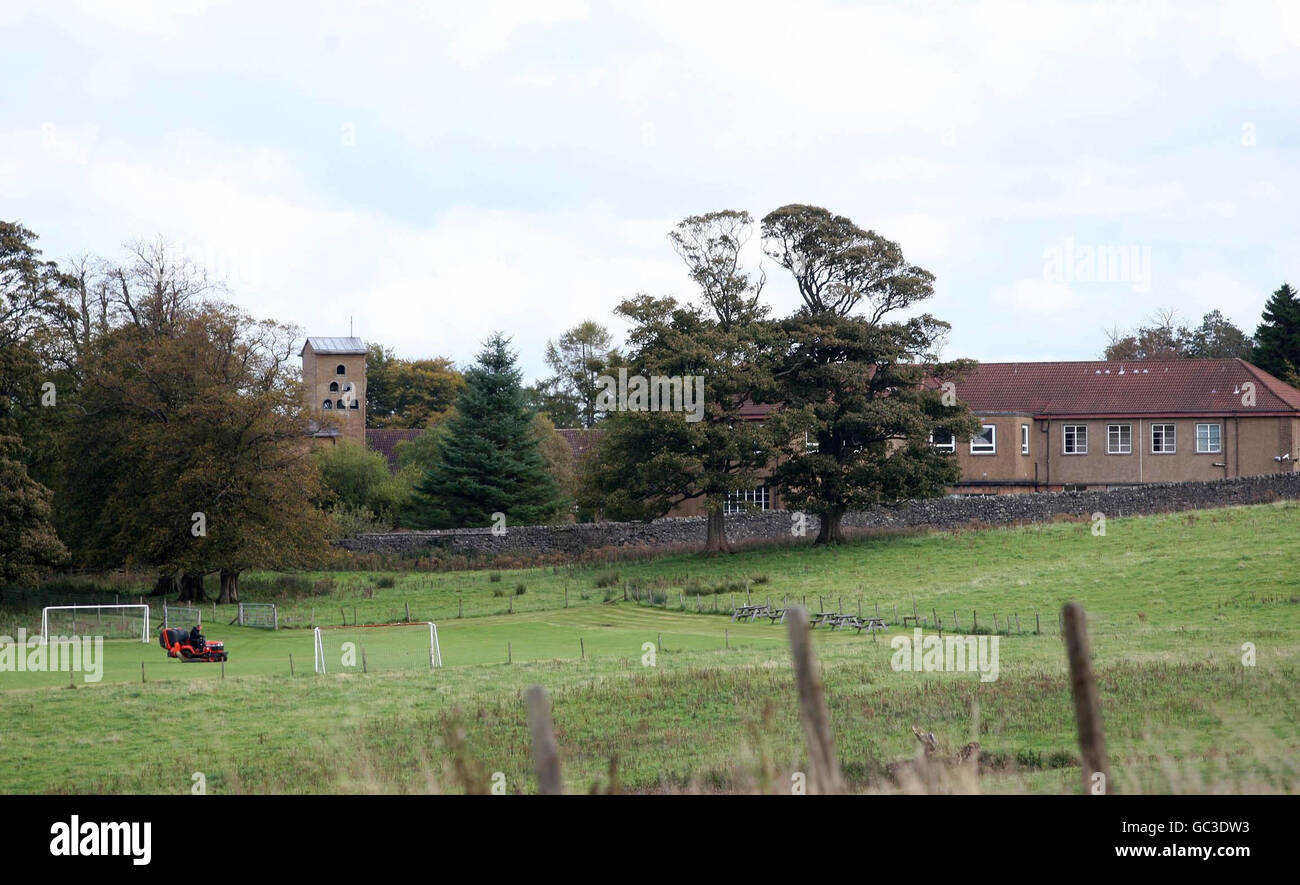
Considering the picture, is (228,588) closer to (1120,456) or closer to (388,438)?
(388,438)

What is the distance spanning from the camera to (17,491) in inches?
1698

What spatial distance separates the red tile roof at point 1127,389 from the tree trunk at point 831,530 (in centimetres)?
1482

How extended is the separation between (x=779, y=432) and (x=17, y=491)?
93.2ft

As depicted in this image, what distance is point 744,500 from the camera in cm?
5788

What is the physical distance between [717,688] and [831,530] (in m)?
31.7

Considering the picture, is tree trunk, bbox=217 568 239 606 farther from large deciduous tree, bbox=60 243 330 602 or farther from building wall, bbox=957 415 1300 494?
building wall, bbox=957 415 1300 494

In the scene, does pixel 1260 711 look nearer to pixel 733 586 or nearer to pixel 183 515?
pixel 733 586

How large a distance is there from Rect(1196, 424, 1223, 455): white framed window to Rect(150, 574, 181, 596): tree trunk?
48.8 m

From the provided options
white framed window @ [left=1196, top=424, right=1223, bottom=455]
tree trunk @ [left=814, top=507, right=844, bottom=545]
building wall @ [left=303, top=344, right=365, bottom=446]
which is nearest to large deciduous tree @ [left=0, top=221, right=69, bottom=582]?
A: tree trunk @ [left=814, top=507, right=844, bottom=545]

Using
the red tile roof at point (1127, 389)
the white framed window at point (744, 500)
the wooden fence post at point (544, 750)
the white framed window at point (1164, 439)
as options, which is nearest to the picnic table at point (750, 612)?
the white framed window at point (744, 500)

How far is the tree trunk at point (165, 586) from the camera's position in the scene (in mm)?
52875

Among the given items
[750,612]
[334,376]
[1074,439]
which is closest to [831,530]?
[750,612]

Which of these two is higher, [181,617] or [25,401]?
[25,401]

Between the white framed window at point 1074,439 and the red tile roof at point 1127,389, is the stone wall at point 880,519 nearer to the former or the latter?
the white framed window at point 1074,439
